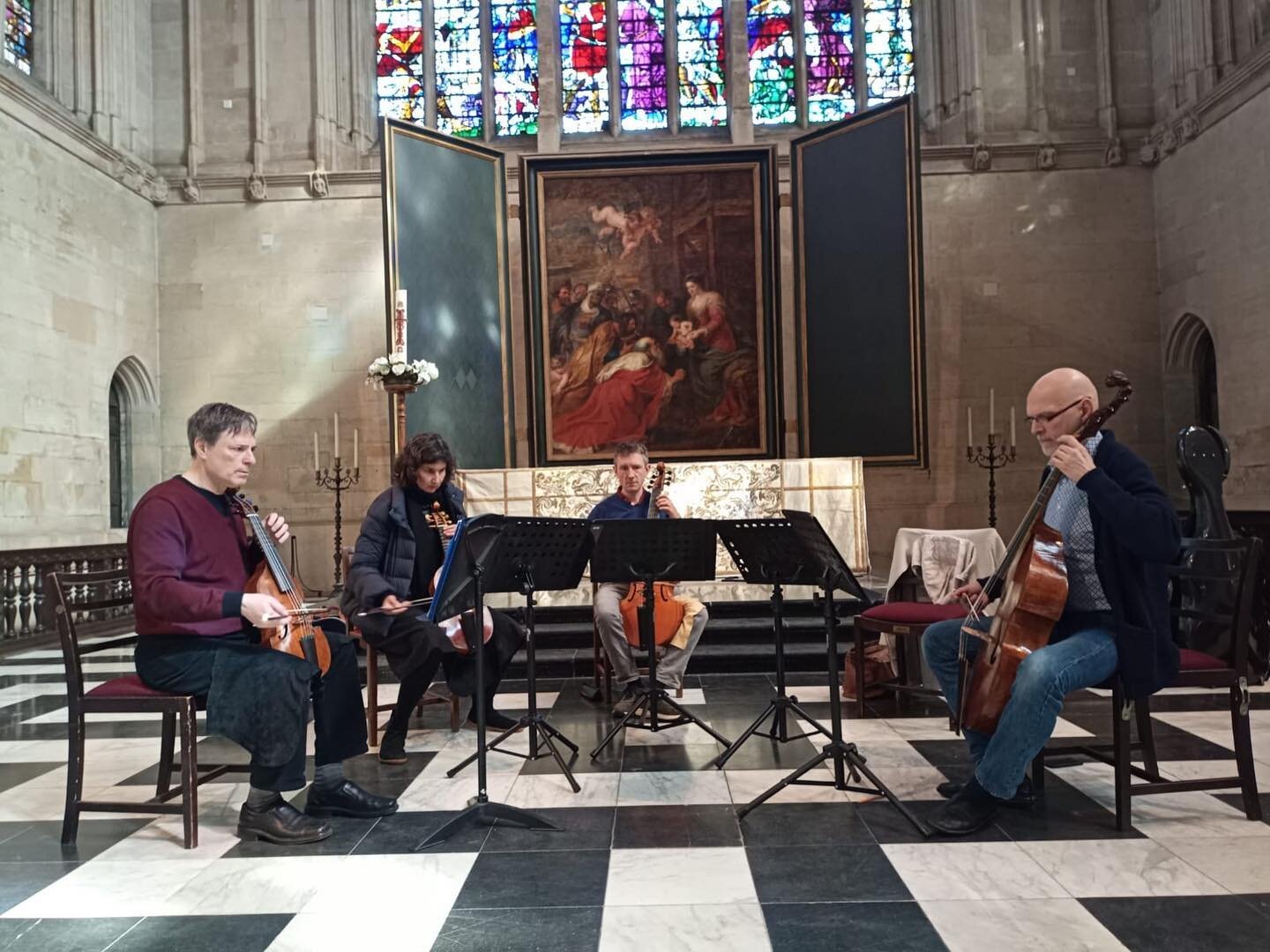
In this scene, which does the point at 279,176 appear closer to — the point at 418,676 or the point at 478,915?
the point at 418,676

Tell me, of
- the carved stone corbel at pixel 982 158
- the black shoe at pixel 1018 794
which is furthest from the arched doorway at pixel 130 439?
the black shoe at pixel 1018 794

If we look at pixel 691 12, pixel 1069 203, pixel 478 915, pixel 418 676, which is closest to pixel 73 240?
pixel 691 12

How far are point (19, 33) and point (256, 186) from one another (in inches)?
107

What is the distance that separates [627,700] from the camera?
5.15m

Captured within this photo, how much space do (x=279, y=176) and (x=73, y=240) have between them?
101 inches

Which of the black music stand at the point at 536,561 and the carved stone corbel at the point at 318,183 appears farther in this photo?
the carved stone corbel at the point at 318,183

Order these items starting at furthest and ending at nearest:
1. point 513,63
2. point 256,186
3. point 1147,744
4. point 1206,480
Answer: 1. point 513,63
2. point 256,186
3. point 1206,480
4. point 1147,744

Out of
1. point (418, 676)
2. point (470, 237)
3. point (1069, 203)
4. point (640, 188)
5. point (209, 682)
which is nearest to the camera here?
point (209, 682)

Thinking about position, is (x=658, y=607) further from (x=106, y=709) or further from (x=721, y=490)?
(x=721, y=490)

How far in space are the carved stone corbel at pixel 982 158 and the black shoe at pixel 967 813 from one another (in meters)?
10.1

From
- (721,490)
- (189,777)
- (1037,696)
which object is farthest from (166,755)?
(721,490)

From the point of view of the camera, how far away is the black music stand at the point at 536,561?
3.60m

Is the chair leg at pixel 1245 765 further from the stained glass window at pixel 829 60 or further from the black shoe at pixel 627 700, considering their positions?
the stained glass window at pixel 829 60

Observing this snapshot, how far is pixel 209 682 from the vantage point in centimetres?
322
